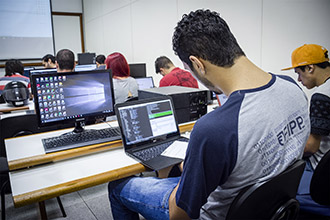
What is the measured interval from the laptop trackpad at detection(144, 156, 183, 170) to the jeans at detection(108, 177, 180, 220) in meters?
0.07

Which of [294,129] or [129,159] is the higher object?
[294,129]

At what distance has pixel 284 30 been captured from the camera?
3082mm

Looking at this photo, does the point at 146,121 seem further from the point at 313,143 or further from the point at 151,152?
the point at 313,143

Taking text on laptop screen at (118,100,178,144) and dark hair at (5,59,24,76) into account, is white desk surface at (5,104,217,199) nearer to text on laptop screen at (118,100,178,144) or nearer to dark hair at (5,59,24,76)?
text on laptop screen at (118,100,178,144)

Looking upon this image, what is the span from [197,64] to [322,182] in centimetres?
82

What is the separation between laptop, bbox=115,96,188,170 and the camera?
4.89 feet

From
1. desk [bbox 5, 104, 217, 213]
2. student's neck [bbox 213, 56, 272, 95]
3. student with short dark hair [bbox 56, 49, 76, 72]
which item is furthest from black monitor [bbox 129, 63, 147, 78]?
student's neck [bbox 213, 56, 272, 95]

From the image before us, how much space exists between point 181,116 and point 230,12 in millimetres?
1991

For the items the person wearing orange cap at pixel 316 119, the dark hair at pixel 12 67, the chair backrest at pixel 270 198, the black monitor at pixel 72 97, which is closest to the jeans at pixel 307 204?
the person wearing orange cap at pixel 316 119

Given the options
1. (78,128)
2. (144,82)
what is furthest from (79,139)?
(144,82)

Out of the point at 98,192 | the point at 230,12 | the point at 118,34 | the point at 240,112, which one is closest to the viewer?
the point at 240,112

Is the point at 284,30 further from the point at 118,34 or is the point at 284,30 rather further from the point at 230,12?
the point at 118,34

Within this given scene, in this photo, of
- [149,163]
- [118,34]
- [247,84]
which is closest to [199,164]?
[247,84]

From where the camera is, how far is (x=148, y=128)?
1.62m
